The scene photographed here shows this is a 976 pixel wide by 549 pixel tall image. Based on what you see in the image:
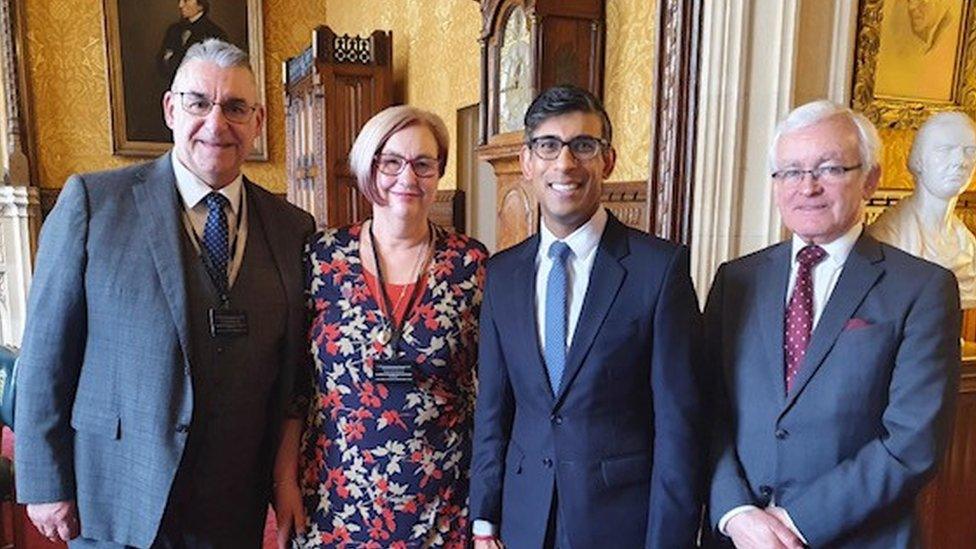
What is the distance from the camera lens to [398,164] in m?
1.69

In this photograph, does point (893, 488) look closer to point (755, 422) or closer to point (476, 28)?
point (755, 422)

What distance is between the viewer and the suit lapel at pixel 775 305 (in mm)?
1477

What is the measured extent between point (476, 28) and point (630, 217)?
2.56m

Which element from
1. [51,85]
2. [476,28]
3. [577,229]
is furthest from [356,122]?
[577,229]

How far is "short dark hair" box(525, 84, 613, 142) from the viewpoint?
147cm

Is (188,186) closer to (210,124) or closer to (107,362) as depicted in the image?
(210,124)

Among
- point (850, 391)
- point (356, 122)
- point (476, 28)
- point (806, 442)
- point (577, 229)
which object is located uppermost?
point (476, 28)

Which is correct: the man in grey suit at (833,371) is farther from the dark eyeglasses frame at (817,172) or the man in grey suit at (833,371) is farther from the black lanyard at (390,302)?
the black lanyard at (390,302)

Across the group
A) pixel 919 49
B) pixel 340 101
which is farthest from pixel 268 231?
pixel 340 101

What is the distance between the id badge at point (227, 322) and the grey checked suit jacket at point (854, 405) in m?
1.13

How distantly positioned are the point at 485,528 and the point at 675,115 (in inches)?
67.8

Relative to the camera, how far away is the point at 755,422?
1.50 metres

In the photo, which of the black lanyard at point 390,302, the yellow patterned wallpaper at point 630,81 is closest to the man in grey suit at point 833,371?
the black lanyard at point 390,302

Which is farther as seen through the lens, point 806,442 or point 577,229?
point 577,229
